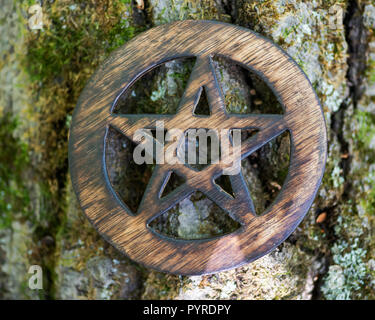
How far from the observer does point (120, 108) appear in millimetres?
1366

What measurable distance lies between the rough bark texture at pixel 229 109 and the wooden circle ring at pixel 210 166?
0.11 meters

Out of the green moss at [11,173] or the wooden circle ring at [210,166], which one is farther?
the green moss at [11,173]

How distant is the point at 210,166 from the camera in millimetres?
1236

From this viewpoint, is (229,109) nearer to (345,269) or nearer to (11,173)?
(345,269)

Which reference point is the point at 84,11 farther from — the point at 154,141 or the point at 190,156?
the point at 190,156

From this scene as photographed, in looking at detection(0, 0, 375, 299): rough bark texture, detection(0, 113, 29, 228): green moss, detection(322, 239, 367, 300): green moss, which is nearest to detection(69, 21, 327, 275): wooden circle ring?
detection(0, 0, 375, 299): rough bark texture

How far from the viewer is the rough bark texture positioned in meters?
1.34

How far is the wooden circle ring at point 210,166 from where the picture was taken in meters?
1.23

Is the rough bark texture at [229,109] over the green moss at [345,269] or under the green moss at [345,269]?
over

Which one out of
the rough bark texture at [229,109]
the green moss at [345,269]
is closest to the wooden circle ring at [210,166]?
the rough bark texture at [229,109]

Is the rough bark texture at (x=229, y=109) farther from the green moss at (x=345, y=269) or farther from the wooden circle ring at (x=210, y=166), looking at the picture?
the wooden circle ring at (x=210, y=166)

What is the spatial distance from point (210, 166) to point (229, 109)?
277mm

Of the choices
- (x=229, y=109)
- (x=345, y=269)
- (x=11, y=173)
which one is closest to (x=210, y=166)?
(x=229, y=109)

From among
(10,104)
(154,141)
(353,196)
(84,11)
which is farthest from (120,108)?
(353,196)
